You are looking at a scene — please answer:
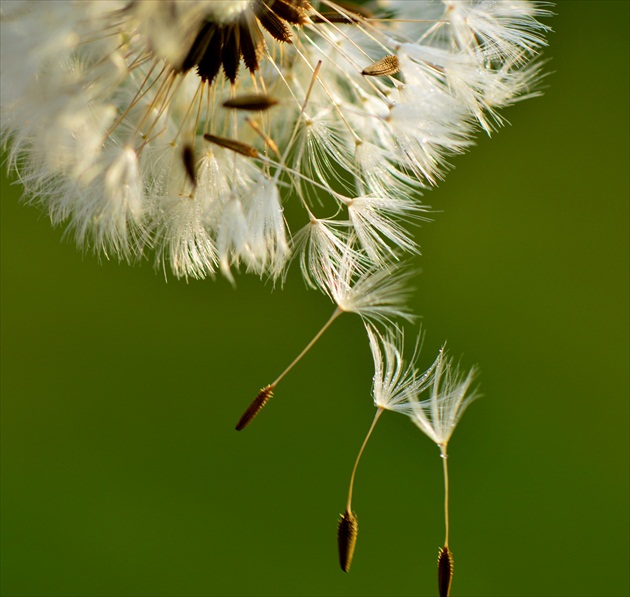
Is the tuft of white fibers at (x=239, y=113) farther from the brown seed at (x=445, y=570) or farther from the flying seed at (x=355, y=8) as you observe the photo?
the brown seed at (x=445, y=570)

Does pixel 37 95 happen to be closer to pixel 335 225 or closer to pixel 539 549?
pixel 335 225

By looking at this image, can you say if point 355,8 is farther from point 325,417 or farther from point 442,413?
point 325,417

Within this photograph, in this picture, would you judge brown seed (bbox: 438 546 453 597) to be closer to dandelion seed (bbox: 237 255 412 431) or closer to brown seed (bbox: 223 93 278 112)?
dandelion seed (bbox: 237 255 412 431)

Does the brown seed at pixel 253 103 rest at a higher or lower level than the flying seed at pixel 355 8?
lower

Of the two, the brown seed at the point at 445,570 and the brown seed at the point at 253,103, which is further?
the brown seed at the point at 445,570

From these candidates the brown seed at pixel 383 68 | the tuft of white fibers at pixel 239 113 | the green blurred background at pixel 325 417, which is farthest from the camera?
the green blurred background at pixel 325 417

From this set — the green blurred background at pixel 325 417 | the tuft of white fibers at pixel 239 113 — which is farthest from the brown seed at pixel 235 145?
the green blurred background at pixel 325 417

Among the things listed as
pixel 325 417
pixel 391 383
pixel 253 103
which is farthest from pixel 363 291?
pixel 325 417

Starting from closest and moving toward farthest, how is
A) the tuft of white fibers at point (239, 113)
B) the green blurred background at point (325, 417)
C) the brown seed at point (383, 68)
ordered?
the tuft of white fibers at point (239, 113) < the brown seed at point (383, 68) < the green blurred background at point (325, 417)
